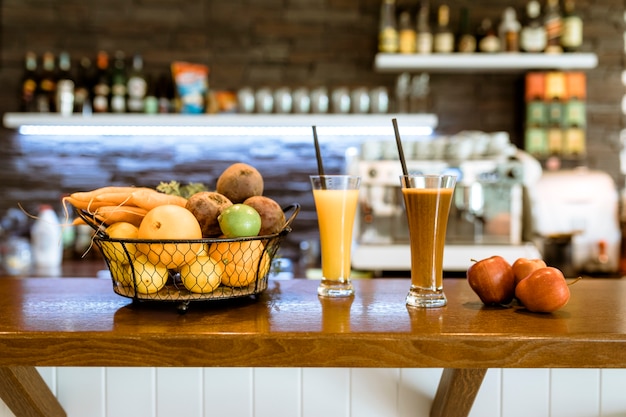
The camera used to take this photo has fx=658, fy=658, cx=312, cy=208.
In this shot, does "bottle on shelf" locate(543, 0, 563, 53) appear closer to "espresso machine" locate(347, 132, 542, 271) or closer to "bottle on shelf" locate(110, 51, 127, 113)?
"espresso machine" locate(347, 132, 542, 271)

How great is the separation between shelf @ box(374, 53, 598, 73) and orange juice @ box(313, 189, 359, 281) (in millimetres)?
2329

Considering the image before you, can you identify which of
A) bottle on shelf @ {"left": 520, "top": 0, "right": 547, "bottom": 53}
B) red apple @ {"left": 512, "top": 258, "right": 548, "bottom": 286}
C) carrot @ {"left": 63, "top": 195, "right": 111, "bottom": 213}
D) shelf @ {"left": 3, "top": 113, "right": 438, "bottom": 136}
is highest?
bottle on shelf @ {"left": 520, "top": 0, "right": 547, "bottom": 53}

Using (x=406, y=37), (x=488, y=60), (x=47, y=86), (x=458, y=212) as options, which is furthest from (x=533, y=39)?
(x=47, y=86)

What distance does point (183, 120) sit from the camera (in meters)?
3.30

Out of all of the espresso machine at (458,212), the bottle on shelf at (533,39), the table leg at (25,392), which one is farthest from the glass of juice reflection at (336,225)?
the bottle on shelf at (533,39)

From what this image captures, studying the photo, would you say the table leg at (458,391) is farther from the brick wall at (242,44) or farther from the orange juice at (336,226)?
the brick wall at (242,44)

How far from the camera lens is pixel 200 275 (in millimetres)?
959

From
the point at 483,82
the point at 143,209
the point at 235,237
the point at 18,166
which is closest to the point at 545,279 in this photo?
the point at 235,237

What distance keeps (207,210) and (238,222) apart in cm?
7

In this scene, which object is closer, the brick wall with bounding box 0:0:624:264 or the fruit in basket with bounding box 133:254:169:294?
the fruit in basket with bounding box 133:254:169:294

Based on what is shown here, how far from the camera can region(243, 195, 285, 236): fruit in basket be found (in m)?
1.05

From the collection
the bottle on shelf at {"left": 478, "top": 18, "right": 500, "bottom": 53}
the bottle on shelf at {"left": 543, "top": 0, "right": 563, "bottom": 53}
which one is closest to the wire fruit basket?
the bottle on shelf at {"left": 478, "top": 18, "right": 500, "bottom": 53}

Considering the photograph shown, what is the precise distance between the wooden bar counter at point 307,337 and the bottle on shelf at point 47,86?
2727 mm

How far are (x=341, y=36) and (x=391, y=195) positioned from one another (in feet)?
3.81
